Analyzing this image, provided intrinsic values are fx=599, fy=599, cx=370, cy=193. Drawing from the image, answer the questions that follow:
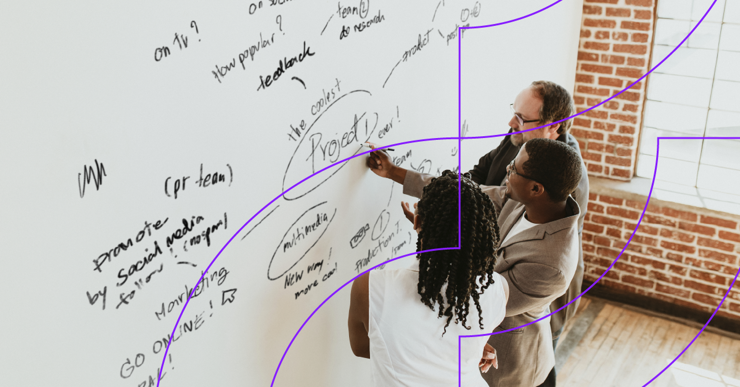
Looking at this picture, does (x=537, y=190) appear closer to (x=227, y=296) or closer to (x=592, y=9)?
A: (x=227, y=296)

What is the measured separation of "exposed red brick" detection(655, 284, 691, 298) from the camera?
365cm

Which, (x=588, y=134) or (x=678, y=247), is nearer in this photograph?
(x=678, y=247)

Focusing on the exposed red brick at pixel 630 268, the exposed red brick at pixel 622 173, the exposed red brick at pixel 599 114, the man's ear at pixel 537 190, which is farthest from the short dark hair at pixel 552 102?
the exposed red brick at pixel 630 268

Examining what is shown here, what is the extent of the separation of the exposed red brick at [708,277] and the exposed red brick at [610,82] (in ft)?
3.97

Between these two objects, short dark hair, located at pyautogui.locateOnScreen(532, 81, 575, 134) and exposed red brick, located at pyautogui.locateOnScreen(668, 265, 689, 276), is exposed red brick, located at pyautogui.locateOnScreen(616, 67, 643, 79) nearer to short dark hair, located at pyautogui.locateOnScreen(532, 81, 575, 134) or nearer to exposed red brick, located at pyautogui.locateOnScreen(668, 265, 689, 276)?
exposed red brick, located at pyautogui.locateOnScreen(668, 265, 689, 276)

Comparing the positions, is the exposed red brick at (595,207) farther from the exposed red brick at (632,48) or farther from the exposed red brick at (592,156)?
the exposed red brick at (632,48)

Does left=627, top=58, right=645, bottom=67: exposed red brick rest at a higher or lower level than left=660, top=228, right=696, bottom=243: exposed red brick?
higher

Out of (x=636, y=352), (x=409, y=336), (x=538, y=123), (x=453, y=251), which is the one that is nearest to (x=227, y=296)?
(x=409, y=336)

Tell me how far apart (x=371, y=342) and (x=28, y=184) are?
0.85m

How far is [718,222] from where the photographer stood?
135 inches

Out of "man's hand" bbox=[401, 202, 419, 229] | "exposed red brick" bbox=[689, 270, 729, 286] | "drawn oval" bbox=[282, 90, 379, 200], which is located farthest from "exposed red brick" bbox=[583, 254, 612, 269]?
"drawn oval" bbox=[282, 90, 379, 200]

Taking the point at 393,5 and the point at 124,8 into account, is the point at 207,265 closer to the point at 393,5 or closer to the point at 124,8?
the point at 124,8

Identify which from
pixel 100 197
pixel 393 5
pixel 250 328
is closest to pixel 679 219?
pixel 393 5

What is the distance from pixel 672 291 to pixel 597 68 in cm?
144
